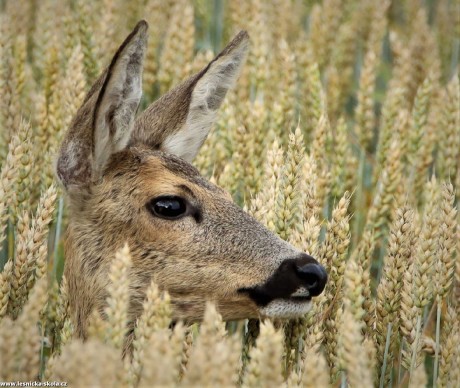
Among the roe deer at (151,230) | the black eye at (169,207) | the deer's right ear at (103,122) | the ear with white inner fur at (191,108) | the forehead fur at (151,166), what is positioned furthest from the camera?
the ear with white inner fur at (191,108)

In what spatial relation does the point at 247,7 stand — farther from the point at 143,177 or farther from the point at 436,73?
the point at 143,177

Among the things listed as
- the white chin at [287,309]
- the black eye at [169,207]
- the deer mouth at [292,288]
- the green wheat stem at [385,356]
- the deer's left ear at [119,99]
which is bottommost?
the green wheat stem at [385,356]

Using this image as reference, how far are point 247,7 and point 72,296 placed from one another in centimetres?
349

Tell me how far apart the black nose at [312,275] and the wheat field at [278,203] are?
100 millimetres

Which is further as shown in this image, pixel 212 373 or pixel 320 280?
pixel 320 280

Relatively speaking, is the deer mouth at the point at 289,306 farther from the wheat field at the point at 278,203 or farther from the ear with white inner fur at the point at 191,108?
the ear with white inner fur at the point at 191,108

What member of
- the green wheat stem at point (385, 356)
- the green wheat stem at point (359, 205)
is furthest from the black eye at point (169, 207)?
the green wheat stem at point (359, 205)

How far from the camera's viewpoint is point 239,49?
16.9ft

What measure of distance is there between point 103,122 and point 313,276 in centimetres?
117

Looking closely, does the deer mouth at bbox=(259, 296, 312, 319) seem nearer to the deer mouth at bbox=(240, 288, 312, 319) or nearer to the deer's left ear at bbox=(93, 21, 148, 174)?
the deer mouth at bbox=(240, 288, 312, 319)

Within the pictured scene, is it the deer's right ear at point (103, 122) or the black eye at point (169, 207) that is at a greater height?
the deer's right ear at point (103, 122)

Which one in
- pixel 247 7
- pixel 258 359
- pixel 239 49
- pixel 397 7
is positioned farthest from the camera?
pixel 397 7

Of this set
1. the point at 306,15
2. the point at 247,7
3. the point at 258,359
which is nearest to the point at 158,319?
the point at 258,359

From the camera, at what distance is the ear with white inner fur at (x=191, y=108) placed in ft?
16.7
